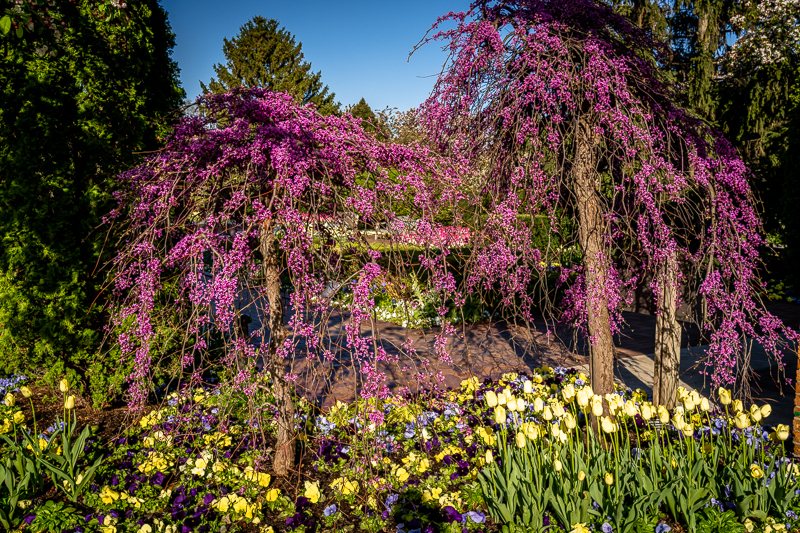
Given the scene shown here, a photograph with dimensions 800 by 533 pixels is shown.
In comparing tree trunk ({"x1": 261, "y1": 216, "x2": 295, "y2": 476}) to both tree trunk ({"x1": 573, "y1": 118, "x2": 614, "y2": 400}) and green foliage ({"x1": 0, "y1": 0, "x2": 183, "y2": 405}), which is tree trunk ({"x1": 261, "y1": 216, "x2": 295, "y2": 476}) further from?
tree trunk ({"x1": 573, "y1": 118, "x2": 614, "y2": 400})

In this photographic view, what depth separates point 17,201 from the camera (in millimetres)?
3518

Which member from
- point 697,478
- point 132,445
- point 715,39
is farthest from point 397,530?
point 715,39

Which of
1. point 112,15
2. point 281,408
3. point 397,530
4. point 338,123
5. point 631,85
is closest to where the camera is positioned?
point 397,530

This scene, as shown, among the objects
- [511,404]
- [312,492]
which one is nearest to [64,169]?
[312,492]

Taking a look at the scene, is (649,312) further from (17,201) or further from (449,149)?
(17,201)

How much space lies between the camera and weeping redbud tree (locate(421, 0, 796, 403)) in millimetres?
2643

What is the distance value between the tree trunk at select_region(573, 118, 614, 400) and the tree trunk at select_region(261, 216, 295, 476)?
1952 mm

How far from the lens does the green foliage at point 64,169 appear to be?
11.3 feet

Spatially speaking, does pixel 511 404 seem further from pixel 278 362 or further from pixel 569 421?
pixel 278 362

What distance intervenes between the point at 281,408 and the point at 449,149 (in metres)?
2.03

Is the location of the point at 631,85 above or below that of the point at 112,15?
below

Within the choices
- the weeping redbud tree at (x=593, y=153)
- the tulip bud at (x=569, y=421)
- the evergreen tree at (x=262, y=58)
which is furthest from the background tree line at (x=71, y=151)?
the evergreen tree at (x=262, y=58)

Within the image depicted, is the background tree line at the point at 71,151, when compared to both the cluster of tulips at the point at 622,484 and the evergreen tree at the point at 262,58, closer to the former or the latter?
the cluster of tulips at the point at 622,484

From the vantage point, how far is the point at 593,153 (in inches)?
112
